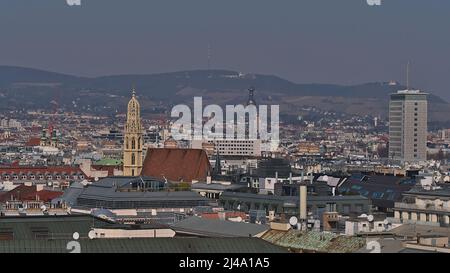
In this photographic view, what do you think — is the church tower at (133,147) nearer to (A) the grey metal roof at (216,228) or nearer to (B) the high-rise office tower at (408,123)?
(A) the grey metal roof at (216,228)

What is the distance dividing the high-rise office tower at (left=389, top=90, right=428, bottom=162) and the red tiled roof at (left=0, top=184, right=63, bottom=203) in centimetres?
8528

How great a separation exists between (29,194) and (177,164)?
47.3 ft

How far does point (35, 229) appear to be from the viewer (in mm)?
28922

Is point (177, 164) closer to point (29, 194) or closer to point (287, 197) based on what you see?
point (29, 194)

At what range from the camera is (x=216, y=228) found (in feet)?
105

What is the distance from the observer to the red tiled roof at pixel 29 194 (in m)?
50.8

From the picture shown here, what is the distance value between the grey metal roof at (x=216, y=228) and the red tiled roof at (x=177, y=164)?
30.1m

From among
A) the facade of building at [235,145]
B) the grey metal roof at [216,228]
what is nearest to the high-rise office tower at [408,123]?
the facade of building at [235,145]

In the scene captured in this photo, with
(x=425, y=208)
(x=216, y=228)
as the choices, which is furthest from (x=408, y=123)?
(x=216, y=228)

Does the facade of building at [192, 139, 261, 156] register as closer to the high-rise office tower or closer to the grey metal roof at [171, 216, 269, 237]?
the high-rise office tower

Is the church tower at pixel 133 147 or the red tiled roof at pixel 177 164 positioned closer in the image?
the red tiled roof at pixel 177 164

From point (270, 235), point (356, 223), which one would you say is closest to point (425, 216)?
point (356, 223)
